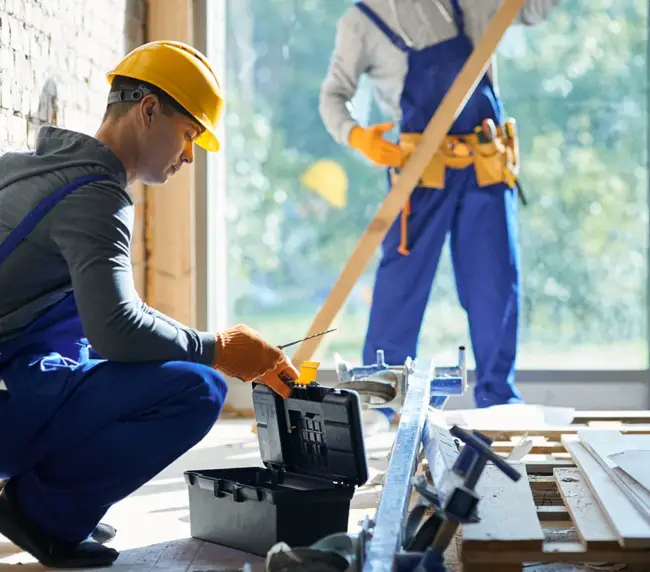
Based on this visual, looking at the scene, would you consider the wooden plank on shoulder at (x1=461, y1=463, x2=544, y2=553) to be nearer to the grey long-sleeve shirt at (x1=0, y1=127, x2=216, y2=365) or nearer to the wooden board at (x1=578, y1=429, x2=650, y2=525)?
the wooden board at (x1=578, y1=429, x2=650, y2=525)

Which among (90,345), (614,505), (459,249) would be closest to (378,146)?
(459,249)

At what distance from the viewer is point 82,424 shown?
2.01m

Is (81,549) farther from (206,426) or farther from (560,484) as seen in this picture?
(560,484)

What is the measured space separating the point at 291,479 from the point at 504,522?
2.24 feet

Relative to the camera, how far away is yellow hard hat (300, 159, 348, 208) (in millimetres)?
4672

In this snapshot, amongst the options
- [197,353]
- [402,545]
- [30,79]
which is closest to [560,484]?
[402,545]

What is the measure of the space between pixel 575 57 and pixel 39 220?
319cm

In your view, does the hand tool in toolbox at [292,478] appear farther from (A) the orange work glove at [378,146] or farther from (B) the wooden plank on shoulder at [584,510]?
(A) the orange work glove at [378,146]

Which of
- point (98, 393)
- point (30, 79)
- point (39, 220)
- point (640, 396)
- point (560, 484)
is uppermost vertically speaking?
point (30, 79)

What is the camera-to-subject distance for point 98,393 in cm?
201

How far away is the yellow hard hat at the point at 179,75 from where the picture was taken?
2133 millimetres

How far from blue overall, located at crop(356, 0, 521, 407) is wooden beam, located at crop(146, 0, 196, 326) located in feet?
3.07

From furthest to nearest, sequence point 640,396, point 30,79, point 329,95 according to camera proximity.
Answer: point 640,396
point 329,95
point 30,79

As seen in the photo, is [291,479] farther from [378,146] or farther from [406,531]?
[378,146]
